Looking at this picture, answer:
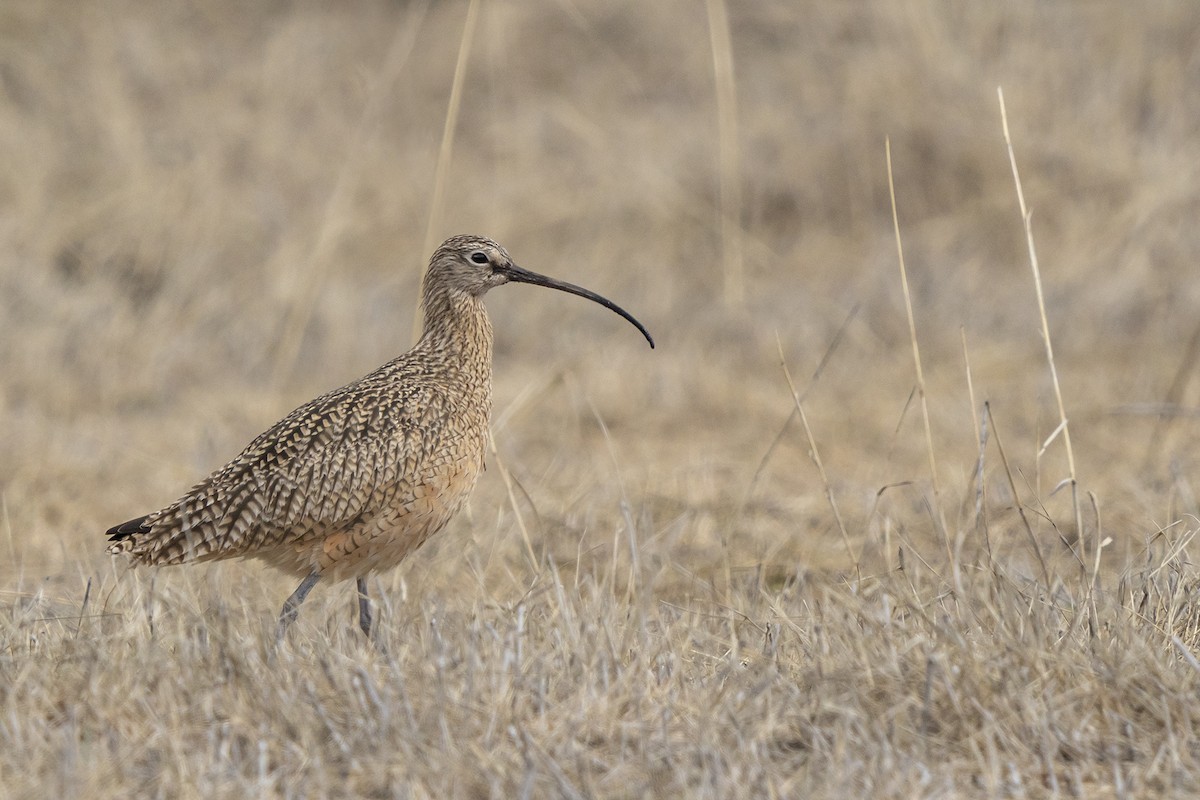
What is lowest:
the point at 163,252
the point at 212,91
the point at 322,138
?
the point at 163,252

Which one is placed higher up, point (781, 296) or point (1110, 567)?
point (781, 296)

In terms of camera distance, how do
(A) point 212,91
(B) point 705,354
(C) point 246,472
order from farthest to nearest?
(A) point 212,91, (B) point 705,354, (C) point 246,472

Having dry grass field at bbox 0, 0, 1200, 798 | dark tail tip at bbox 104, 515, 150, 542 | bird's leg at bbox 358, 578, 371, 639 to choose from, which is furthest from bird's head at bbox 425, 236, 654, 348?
dark tail tip at bbox 104, 515, 150, 542

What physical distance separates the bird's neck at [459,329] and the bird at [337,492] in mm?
262

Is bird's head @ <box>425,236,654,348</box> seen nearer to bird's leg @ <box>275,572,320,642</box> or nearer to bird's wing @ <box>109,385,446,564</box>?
bird's wing @ <box>109,385,446,564</box>

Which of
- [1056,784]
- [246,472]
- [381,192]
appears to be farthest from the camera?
[381,192]

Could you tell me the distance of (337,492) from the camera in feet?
13.4

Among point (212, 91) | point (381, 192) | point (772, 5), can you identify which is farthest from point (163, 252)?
point (772, 5)

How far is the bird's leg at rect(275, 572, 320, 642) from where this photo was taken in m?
3.49

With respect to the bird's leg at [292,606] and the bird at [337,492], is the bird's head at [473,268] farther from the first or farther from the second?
the bird's leg at [292,606]

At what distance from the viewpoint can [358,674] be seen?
319cm

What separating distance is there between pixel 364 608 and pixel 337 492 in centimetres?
32

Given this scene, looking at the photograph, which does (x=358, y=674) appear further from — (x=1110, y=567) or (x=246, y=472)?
(x=1110, y=567)

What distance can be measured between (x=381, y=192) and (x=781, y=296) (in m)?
2.80
